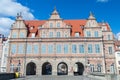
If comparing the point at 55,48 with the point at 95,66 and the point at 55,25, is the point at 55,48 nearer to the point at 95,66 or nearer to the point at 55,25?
the point at 55,25

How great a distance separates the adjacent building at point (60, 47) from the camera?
141 ft

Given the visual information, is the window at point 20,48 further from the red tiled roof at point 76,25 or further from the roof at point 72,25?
the red tiled roof at point 76,25

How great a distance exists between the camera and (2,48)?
200 feet

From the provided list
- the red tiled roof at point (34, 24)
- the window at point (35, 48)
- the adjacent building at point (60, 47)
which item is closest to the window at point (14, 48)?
the adjacent building at point (60, 47)

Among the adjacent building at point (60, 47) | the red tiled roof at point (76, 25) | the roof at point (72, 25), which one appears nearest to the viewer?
the adjacent building at point (60, 47)

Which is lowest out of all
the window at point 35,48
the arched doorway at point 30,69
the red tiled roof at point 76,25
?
the arched doorway at point 30,69

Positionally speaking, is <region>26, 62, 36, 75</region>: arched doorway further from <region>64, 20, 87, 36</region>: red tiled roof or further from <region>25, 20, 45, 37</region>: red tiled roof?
<region>64, 20, 87, 36</region>: red tiled roof

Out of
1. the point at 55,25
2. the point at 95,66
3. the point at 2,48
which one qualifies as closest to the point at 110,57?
the point at 95,66

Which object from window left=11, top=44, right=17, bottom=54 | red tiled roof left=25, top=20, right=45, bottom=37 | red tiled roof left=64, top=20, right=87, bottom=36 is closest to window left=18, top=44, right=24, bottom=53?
window left=11, top=44, right=17, bottom=54

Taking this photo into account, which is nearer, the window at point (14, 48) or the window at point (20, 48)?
the window at point (20, 48)

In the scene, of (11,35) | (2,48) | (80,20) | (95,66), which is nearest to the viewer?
(95,66)

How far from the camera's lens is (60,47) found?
43.8m

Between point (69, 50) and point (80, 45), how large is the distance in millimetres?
2933

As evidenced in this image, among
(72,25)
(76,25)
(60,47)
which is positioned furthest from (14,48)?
(76,25)
